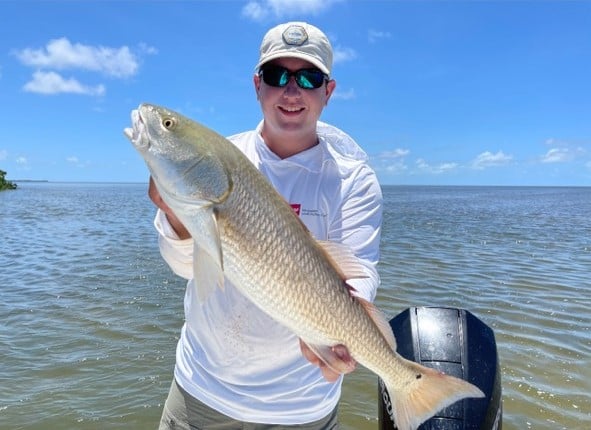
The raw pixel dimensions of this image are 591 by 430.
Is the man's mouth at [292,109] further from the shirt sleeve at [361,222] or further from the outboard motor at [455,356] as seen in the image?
the outboard motor at [455,356]

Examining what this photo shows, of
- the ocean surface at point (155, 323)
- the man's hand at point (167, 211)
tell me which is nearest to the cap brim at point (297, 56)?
the man's hand at point (167, 211)

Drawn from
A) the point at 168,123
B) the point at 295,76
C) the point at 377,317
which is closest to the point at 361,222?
the point at 377,317

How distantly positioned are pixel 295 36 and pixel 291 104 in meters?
0.43

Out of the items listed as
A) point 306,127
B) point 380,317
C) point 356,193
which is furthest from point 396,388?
point 306,127

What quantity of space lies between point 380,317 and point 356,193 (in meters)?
0.80

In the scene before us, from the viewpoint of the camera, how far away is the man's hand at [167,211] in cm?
248

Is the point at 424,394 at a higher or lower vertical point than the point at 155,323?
higher

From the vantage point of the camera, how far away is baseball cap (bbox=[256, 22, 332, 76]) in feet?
9.51

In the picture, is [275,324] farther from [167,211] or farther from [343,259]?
[167,211]

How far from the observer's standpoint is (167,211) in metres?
2.52

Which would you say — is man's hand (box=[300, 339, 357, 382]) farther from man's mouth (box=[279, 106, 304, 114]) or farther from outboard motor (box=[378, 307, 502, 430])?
man's mouth (box=[279, 106, 304, 114])

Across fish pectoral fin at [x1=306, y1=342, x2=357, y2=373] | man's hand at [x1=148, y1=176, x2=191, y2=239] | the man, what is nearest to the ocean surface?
the man

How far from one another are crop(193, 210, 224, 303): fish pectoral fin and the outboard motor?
1.99 metres

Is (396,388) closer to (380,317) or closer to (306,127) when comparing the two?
(380,317)
